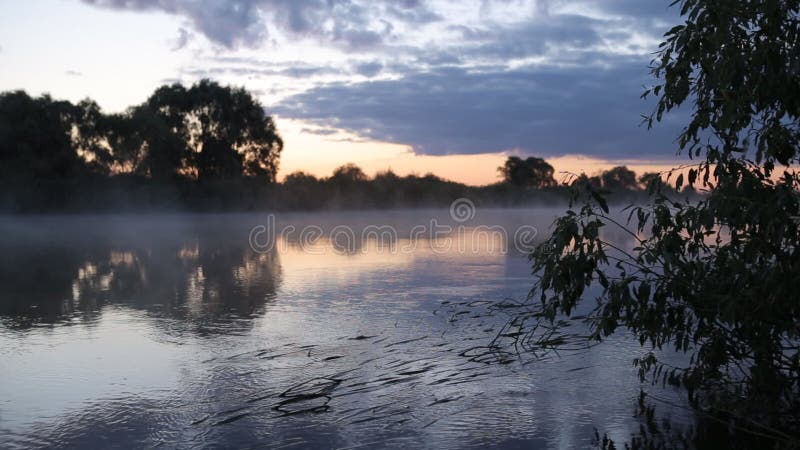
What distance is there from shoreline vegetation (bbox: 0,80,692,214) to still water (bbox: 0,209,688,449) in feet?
118

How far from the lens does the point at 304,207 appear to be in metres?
62.8

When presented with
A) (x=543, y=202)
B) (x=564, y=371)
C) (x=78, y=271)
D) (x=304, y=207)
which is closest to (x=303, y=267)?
(x=78, y=271)

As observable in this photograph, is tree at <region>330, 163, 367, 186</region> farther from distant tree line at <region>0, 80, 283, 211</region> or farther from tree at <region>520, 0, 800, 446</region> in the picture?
tree at <region>520, 0, 800, 446</region>

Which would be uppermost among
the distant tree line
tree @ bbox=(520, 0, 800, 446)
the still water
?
the distant tree line

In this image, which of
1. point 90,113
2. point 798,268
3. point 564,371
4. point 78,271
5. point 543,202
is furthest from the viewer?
point 543,202

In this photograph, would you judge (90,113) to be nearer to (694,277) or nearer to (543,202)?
(694,277)

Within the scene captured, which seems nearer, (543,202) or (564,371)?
(564,371)

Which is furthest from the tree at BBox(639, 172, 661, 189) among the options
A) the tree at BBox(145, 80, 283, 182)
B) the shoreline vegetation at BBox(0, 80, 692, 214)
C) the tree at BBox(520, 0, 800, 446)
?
the tree at BBox(145, 80, 283, 182)

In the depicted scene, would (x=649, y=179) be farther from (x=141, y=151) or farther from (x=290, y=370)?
(x=141, y=151)

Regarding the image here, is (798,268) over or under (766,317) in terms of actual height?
over

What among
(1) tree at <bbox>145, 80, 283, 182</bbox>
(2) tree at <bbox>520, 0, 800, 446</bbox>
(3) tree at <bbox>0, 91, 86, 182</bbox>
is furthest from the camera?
(1) tree at <bbox>145, 80, 283, 182</bbox>

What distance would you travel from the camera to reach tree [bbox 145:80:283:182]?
57719 millimetres

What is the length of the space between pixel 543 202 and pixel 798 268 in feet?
301

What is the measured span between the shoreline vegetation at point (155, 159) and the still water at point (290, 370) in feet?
118
